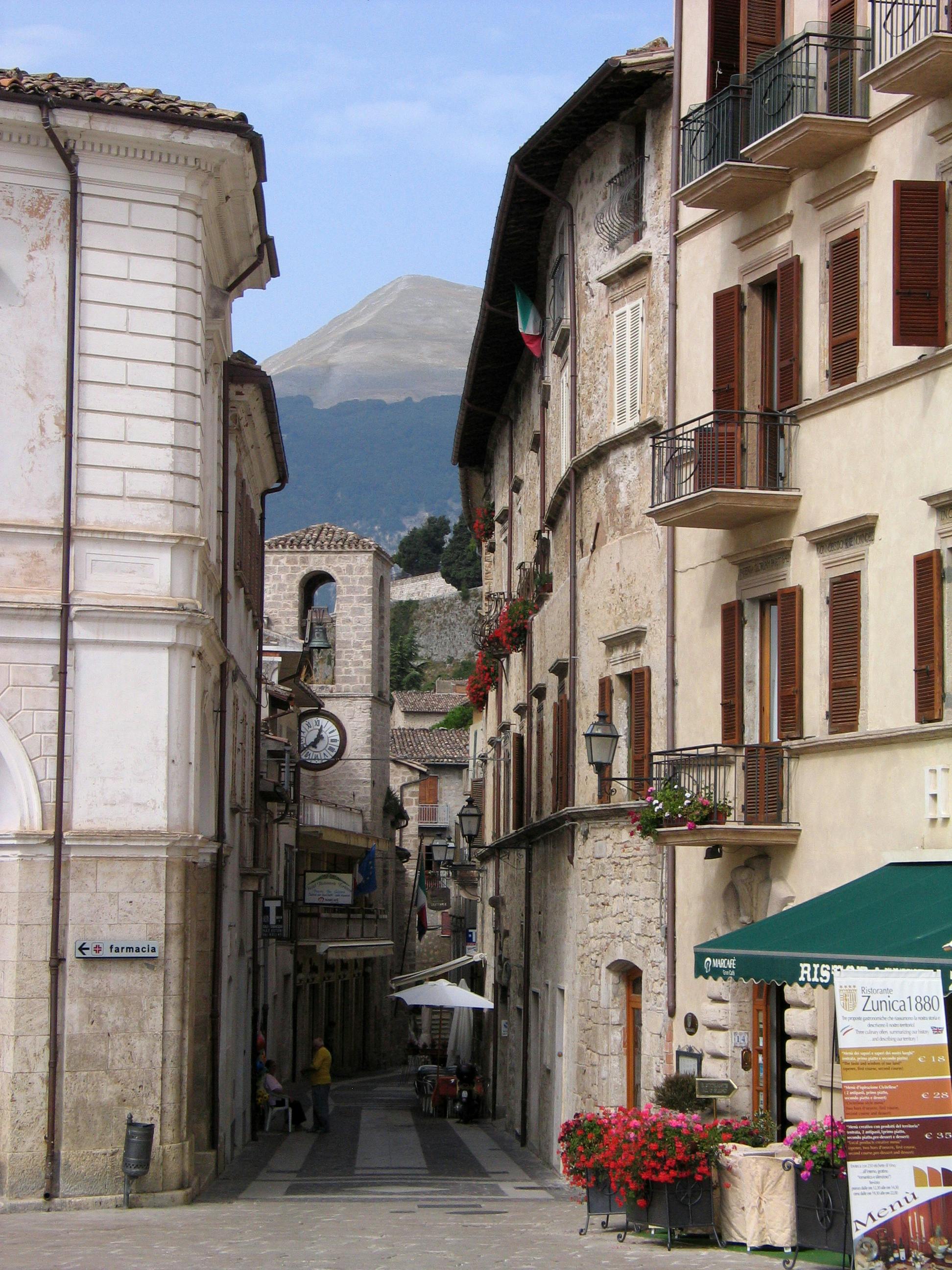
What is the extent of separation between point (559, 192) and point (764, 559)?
9239 mm

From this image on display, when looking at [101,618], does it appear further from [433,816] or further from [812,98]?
[433,816]

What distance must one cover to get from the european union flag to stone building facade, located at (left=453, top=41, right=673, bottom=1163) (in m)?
25.2

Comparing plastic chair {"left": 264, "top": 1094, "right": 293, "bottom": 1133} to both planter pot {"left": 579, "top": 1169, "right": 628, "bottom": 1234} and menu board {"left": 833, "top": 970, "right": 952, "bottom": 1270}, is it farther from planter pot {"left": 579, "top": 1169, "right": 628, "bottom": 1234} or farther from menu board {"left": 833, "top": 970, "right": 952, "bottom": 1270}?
menu board {"left": 833, "top": 970, "right": 952, "bottom": 1270}

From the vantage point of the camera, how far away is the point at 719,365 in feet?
60.5

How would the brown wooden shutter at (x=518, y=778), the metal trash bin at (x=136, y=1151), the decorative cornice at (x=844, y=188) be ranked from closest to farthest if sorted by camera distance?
the decorative cornice at (x=844, y=188) → the metal trash bin at (x=136, y=1151) → the brown wooden shutter at (x=518, y=778)

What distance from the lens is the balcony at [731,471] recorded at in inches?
667

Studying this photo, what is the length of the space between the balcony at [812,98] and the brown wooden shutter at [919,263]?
4.68 ft

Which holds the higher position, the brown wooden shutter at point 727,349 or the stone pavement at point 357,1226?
the brown wooden shutter at point 727,349

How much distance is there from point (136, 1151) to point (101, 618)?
5.45m

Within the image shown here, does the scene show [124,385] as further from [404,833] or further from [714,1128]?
[404,833]

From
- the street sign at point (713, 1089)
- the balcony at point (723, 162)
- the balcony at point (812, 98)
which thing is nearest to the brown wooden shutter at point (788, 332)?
the balcony at point (723, 162)

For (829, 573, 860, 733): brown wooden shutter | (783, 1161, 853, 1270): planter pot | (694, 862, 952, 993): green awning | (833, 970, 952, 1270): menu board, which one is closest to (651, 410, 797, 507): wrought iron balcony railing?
(829, 573, 860, 733): brown wooden shutter

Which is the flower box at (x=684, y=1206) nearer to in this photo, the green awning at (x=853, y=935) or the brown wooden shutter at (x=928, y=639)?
the green awning at (x=853, y=935)

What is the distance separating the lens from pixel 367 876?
5634cm
